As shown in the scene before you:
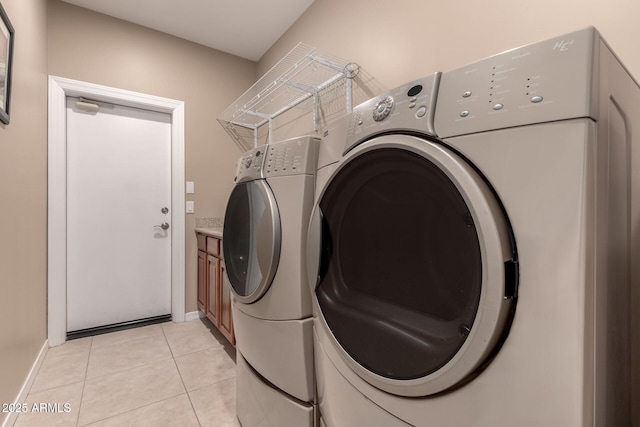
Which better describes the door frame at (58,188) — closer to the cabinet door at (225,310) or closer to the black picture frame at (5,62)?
the black picture frame at (5,62)

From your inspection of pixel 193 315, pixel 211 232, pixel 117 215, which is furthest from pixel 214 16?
pixel 193 315

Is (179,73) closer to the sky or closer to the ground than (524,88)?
closer to the sky

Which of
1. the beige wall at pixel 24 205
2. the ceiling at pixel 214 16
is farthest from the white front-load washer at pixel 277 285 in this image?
the ceiling at pixel 214 16

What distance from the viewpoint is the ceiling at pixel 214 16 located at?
2.20 metres

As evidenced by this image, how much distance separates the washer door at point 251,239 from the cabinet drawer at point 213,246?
2.43 feet

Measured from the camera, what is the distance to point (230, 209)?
4.53 ft

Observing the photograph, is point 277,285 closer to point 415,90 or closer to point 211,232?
point 415,90

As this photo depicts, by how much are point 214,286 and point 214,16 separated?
211cm

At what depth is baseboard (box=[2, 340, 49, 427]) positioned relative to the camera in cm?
133

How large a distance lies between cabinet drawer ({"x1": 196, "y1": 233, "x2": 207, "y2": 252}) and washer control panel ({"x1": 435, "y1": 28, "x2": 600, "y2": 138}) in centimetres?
229

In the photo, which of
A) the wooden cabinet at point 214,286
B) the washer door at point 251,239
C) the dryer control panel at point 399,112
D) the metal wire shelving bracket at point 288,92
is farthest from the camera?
the wooden cabinet at point 214,286

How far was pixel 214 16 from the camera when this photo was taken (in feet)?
7.65

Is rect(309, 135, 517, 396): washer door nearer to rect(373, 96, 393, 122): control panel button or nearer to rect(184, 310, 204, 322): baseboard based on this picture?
rect(373, 96, 393, 122): control panel button

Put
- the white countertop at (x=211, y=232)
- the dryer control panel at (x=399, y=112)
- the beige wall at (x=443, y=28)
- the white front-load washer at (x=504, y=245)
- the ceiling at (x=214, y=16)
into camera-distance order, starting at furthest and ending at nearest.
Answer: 1. the ceiling at (x=214, y=16)
2. the white countertop at (x=211, y=232)
3. the beige wall at (x=443, y=28)
4. the dryer control panel at (x=399, y=112)
5. the white front-load washer at (x=504, y=245)
